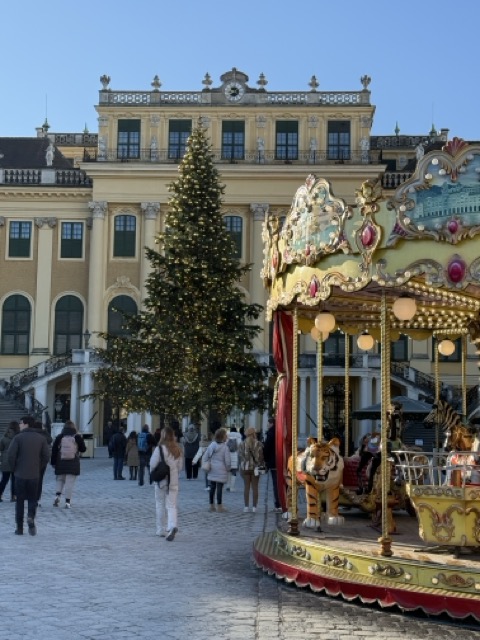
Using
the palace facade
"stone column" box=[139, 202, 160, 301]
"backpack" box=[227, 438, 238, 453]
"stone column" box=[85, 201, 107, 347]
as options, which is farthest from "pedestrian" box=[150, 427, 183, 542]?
"stone column" box=[139, 202, 160, 301]

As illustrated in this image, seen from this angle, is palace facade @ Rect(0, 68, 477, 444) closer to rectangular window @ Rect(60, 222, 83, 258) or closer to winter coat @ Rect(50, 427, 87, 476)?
rectangular window @ Rect(60, 222, 83, 258)

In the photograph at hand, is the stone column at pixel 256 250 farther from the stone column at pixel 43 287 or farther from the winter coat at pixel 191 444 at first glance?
the winter coat at pixel 191 444

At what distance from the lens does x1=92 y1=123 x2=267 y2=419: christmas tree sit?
31578 mm

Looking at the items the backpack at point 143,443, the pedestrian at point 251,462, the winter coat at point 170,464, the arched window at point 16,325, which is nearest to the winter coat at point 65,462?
the pedestrian at point 251,462

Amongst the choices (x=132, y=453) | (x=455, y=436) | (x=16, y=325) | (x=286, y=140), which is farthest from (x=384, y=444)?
(x=16, y=325)

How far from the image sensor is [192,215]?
33.5m

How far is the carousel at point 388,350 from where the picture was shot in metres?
9.61

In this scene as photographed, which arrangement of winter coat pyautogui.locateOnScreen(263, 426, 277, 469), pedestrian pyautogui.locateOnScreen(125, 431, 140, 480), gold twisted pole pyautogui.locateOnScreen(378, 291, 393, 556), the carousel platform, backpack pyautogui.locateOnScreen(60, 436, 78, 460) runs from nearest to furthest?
the carousel platform
gold twisted pole pyautogui.locateOnScreen(378, 291, 393, 556)
backpack pyautogui.locateOnScreen(60, 436, 78, 460)
winter coat pyautogui.locateOnScreen(263, 426, 277, 469)
pedestrian pyautogui.locateOnScreen(125, 431, 140, 480)

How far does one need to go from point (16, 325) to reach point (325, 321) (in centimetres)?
3567

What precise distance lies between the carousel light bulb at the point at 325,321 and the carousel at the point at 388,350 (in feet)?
2.74

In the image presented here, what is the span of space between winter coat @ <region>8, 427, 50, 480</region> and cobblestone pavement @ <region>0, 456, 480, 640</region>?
3.18 ft

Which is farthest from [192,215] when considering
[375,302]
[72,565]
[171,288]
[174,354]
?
[72,565]

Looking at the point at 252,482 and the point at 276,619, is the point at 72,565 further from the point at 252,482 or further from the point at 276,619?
the point at 252,482

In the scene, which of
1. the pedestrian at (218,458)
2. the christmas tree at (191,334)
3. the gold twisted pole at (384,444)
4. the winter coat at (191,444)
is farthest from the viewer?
the christmas tree at (191,334)
